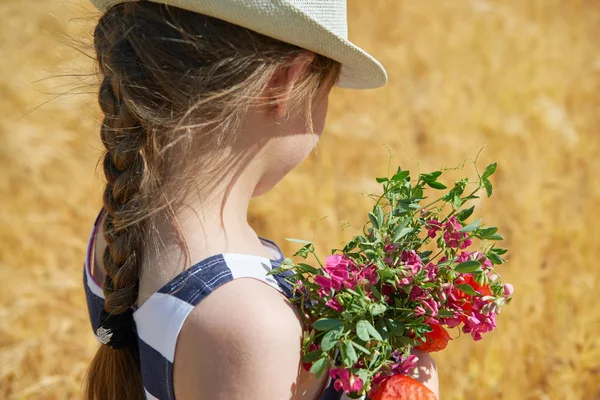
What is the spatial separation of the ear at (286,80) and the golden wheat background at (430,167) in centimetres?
41

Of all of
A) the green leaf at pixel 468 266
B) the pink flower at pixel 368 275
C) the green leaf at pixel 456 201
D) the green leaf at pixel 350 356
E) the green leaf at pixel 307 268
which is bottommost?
the green leaf at pixel 350 356

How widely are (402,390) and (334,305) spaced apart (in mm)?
165

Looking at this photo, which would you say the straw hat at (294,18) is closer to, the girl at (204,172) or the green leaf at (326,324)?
the girl at (204,172)

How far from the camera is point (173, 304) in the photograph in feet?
3.33

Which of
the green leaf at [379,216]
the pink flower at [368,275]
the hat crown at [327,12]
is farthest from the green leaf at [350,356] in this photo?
the hat crown at [327,12]

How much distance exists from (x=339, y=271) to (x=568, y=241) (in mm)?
1718

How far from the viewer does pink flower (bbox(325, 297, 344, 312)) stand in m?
1.00

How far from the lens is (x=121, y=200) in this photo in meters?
1.12

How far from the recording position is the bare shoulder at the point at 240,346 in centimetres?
94

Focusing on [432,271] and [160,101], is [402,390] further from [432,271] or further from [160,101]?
[160,101]

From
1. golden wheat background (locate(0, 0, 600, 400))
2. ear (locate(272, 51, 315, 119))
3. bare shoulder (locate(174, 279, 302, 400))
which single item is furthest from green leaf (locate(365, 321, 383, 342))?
golden wheat background (locate(0, 0, 600, 400))

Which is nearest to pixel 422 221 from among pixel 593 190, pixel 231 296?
pixel 231 296

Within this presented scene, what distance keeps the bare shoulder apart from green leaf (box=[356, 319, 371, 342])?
0.29ft

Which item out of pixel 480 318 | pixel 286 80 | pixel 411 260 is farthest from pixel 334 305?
pixel 286 80
